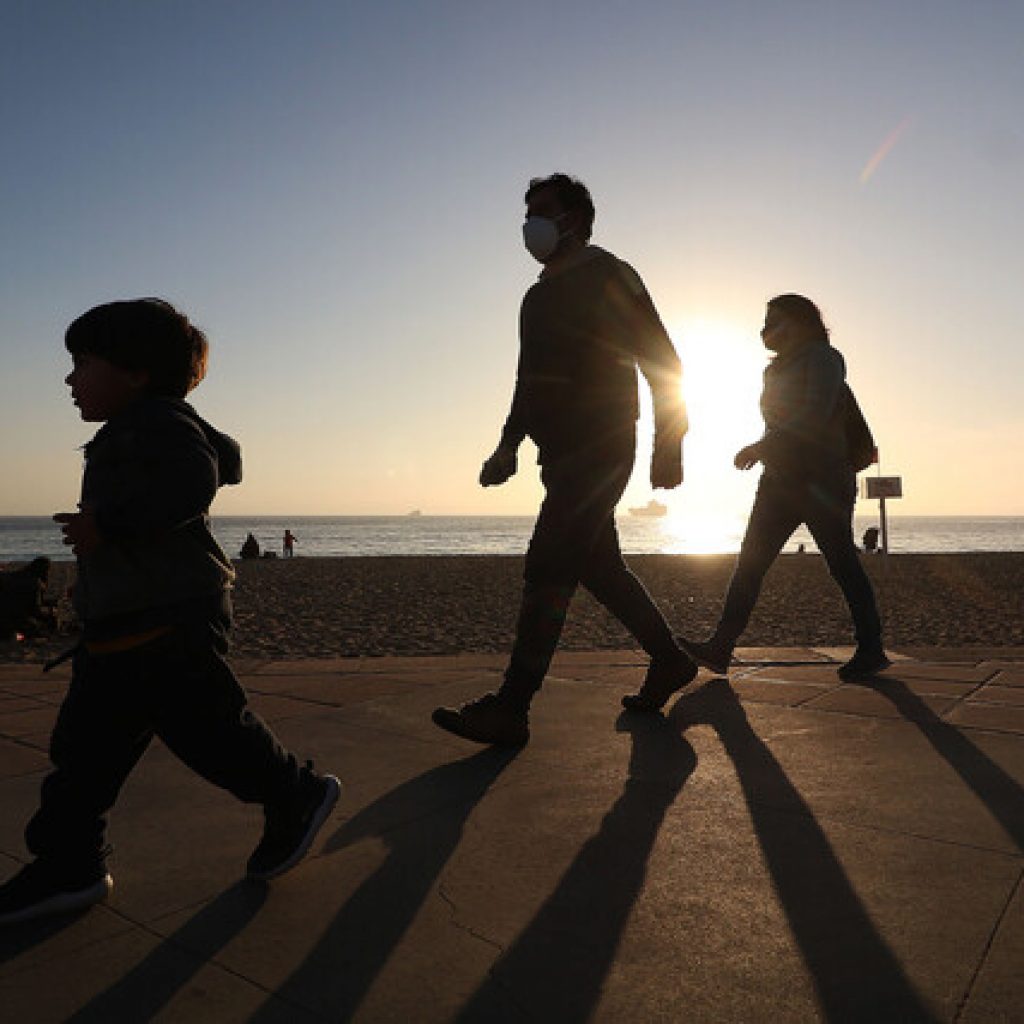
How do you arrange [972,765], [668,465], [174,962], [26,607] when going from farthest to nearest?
[26,607]
[668,465]
[972,765]
[174,962]

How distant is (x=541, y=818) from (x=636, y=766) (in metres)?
0.54

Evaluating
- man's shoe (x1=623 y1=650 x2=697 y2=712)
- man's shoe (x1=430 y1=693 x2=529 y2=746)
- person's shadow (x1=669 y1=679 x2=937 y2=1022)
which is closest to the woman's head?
man's shoe (x1=623 y1=650 x2=697 y2=712)

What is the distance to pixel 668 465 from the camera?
3248 millimetres

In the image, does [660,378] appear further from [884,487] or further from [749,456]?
[884,487]

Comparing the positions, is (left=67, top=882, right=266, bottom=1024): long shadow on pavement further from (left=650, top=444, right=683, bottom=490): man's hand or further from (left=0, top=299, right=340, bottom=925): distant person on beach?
(left=650, top=444, right=683, bottom=490): man's hand

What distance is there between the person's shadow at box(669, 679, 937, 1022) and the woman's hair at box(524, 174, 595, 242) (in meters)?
1.92

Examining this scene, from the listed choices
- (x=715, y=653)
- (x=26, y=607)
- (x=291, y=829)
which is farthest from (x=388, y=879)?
(x=26, y=607)

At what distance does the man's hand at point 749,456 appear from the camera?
4.39 metres

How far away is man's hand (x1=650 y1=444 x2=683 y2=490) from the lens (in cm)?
324

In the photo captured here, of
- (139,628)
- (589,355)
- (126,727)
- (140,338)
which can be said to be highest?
(589,355)

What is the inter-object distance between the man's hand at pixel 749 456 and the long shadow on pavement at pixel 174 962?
3.18 metres

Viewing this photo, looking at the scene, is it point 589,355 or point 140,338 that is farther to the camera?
point 589,355

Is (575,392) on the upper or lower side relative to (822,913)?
upper

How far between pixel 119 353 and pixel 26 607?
7.23 m
